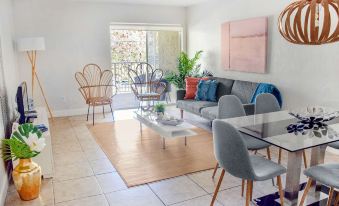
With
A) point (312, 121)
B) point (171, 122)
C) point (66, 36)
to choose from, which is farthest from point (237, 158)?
point (66, 36)

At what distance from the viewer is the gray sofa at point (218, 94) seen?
459 cm

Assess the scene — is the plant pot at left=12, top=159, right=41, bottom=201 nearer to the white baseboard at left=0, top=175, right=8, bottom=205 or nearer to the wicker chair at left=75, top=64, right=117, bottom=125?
the white baseboard at left=0, top=175, right=8, bottom=205

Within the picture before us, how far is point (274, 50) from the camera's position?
450 cm

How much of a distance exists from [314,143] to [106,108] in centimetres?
499

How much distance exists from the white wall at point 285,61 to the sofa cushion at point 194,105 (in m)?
0.88

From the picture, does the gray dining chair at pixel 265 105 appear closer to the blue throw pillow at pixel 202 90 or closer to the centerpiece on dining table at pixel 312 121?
the centerpiece on dining table at pixel 312 121

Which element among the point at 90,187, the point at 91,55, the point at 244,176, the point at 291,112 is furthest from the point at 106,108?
the point at 244,176

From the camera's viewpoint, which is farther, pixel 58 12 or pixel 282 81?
pixel 58 12

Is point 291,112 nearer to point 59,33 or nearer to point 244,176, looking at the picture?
point 244,176

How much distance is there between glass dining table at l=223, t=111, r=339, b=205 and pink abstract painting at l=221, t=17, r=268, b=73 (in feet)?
6.60

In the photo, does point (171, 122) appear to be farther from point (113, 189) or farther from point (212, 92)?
point (212, 92)

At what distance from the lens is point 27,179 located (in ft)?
8.66

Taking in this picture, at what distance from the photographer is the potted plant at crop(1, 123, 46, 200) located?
2.63 metres

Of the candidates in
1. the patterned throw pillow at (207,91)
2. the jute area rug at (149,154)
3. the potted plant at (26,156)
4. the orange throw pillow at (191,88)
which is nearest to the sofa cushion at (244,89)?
the patterned throw pillow at (207,91)
